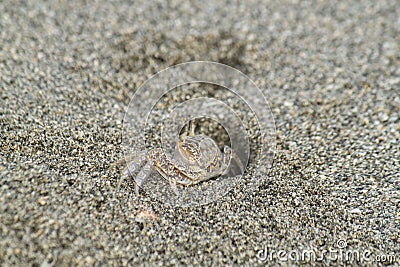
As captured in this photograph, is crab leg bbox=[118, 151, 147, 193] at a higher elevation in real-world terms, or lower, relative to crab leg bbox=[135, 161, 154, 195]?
higher

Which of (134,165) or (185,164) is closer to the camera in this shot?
(134,165)

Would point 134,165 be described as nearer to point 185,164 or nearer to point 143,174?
point 143,174

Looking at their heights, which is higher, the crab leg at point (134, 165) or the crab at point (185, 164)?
the crab leg at point (134, 165)

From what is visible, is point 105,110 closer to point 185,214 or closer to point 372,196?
point 185,214

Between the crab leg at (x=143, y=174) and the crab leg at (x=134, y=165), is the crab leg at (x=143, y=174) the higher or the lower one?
the lower one

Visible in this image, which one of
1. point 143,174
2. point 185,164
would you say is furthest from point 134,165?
point 185,164

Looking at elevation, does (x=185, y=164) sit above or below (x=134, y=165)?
below

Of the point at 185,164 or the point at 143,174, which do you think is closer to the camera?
the point at 143,174

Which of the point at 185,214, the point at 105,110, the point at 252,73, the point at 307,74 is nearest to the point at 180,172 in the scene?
the point at 185,214

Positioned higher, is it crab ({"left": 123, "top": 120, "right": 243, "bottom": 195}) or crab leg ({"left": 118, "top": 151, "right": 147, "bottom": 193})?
crab leg ({"left": 118, "top": 151, "right": 147, "bottom": 193})
